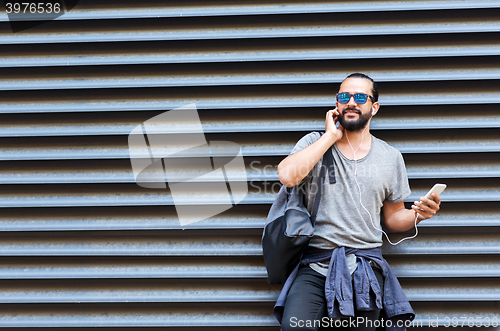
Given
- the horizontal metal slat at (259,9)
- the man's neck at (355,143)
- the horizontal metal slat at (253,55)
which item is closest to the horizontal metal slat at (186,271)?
the man's neck at (355,143)

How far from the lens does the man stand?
2.01 m

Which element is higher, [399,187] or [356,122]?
[356,122]

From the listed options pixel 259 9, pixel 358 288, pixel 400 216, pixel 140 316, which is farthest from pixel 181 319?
pixel 259 9

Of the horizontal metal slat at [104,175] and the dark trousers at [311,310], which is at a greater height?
the horizontal metal slat at [104,175]

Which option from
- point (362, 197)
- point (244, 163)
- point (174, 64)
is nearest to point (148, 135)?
point (174, 64)

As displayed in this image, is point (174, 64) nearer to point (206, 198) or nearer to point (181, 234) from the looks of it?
point (206, 198)

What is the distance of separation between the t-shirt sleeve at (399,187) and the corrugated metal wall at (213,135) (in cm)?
27

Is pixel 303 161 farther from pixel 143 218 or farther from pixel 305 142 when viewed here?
pixel 143 218

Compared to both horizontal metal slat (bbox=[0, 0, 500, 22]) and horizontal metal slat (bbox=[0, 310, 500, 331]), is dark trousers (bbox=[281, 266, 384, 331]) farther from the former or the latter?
horizontal metal slat (bbox=[0, 0, 500, 22])

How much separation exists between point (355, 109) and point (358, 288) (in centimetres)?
112

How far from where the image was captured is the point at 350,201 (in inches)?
85.0

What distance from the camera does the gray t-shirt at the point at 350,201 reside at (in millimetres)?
2150

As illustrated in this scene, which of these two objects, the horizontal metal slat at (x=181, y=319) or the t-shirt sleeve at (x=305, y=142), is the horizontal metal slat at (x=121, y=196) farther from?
the horizontal metal slat at (x=181, y=319)

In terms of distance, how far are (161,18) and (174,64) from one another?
0.37 m
